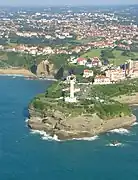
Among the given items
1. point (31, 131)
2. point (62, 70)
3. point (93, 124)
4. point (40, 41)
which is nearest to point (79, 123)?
point (93, 124)

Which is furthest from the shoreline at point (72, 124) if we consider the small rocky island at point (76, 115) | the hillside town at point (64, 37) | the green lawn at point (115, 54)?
the hillside town at point (64, 37)

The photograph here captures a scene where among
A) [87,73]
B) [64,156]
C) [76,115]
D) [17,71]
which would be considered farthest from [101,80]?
[64,156]

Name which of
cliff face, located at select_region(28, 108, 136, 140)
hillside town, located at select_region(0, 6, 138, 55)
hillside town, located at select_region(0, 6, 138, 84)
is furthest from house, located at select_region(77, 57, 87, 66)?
cliff face, located at select_region(28, 108, 136, 140)

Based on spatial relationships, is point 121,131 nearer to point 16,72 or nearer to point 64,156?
point 64,156

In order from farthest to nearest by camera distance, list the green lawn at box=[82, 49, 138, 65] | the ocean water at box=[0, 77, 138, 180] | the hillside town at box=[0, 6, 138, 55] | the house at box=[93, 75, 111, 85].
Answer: the hillside town at box=[0, 6, 138, 55]
the green lawn at box=[82, 49, 138, 65]
the house at box=[93, 75, 111, 85]
the ocean water at box=[0, 77, 138, 180]

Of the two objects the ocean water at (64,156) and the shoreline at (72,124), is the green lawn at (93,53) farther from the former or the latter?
the shoreline at (72,124)

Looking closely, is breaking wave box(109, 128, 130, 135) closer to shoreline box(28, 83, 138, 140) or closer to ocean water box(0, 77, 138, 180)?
ocean water box(0, 77, 138, 180)
